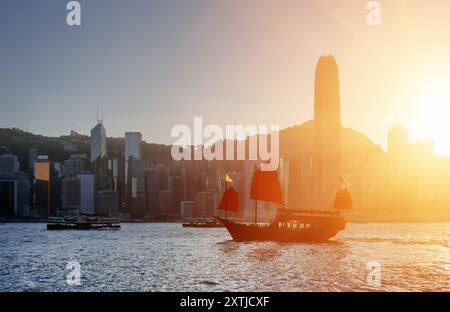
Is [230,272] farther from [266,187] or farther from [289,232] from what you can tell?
[289,232]

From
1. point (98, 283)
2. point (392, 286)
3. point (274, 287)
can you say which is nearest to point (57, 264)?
point (98, 283)

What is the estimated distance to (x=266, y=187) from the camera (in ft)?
392

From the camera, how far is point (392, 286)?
182 ft

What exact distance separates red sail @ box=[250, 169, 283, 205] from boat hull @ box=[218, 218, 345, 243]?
8.63 m

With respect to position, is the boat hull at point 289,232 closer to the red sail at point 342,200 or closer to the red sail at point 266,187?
the red sail at point 266,187

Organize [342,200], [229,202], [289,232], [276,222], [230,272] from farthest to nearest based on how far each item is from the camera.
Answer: [276,222] < [229,202] < [289,232] < [342,200] < [230,272]

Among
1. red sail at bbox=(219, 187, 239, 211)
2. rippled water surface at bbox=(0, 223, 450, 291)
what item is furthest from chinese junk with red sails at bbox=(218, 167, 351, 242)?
rippled water surface at bbox=(0, 223, 450, 291)

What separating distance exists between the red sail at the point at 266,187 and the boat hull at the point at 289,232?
863cm

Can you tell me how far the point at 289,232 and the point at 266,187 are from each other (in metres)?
12.2

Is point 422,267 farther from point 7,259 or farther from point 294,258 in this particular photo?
point 7,259

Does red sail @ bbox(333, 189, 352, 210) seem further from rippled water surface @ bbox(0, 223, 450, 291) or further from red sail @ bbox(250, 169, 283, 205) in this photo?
rippled water surface @ bbox(0, 223, 450, 291)

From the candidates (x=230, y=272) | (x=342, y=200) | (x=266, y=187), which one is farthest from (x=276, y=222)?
(x=230, y=272)

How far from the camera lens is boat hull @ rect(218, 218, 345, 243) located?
409 feet
